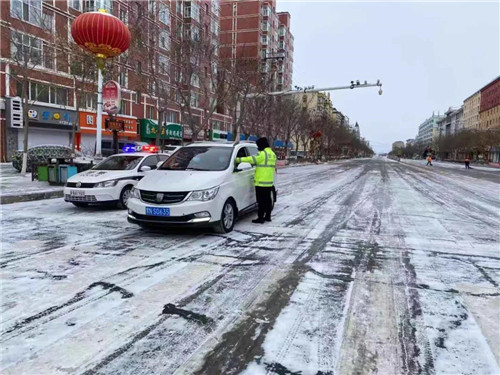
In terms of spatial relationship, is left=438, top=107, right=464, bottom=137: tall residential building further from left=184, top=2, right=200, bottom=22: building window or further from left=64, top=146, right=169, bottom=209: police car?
left=64, top=146, right=169, bottom=209: police car

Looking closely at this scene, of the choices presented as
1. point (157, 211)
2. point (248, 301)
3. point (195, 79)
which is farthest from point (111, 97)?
point (248, 301)

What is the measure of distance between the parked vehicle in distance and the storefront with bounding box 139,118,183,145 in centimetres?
3173

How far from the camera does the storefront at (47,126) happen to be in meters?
30.1

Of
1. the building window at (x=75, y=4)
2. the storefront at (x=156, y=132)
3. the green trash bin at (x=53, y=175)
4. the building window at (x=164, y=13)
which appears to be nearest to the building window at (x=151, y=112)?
the storefront at (x=156, y=132)

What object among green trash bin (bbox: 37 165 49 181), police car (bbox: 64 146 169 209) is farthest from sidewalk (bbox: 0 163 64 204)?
police car (bbox: 64 146 169 209)

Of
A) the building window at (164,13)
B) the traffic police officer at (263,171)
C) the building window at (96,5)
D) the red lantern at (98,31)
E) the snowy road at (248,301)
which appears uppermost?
the building window at (96,5)

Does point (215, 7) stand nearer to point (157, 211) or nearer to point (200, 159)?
point (200, 159)

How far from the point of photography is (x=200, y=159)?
7.81 meters

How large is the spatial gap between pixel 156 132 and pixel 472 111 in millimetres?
121597

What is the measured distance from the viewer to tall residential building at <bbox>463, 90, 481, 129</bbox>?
120 metres

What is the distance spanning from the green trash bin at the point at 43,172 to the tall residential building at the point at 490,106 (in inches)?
4139

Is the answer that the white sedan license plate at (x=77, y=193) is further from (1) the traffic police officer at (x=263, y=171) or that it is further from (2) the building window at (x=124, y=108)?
(2) the building window at (x=124, y=108)

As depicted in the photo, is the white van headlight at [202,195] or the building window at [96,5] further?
the building window at [96,5]

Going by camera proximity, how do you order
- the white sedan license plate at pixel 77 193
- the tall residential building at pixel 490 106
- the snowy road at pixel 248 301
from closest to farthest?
the snowy road at pixel 248 301
the white sedan license plate at pixel 77 193
the tall residential building at pixel 490 106
